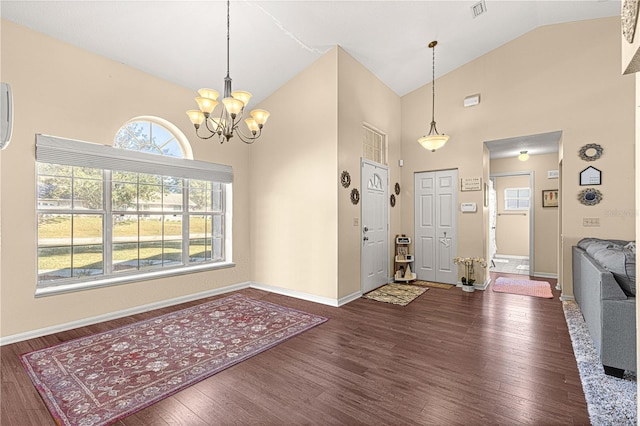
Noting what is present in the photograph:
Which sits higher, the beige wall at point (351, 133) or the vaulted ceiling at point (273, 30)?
the vaulted ceiling at point (273, 30)

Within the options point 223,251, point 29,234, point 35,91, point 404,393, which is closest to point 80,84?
point 35,91

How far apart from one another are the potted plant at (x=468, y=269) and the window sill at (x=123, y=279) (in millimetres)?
3998

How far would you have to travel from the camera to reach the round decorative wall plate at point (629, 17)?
1223 mm

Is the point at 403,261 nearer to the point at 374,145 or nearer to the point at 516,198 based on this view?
the point at 374,145

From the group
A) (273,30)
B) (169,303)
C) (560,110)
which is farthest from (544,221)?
(169,303)

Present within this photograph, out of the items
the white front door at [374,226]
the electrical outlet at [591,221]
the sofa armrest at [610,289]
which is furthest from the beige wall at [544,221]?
the sofa armrest at [610,289]

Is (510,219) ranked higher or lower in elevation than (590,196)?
lower

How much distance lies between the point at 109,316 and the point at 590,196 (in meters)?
6.74

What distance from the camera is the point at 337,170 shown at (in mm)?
4230

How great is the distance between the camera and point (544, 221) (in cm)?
623

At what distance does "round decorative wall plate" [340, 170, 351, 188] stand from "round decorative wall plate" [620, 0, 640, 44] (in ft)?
10.4

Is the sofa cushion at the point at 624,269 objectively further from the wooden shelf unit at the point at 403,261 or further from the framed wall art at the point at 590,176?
the wooden shelf unit at the point at 403,261

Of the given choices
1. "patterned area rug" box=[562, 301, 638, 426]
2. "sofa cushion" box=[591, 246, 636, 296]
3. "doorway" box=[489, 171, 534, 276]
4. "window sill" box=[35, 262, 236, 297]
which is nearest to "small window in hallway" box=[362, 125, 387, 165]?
"window sill" box=[35, 262, 236, 297]

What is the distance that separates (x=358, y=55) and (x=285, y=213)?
8.85 feet
